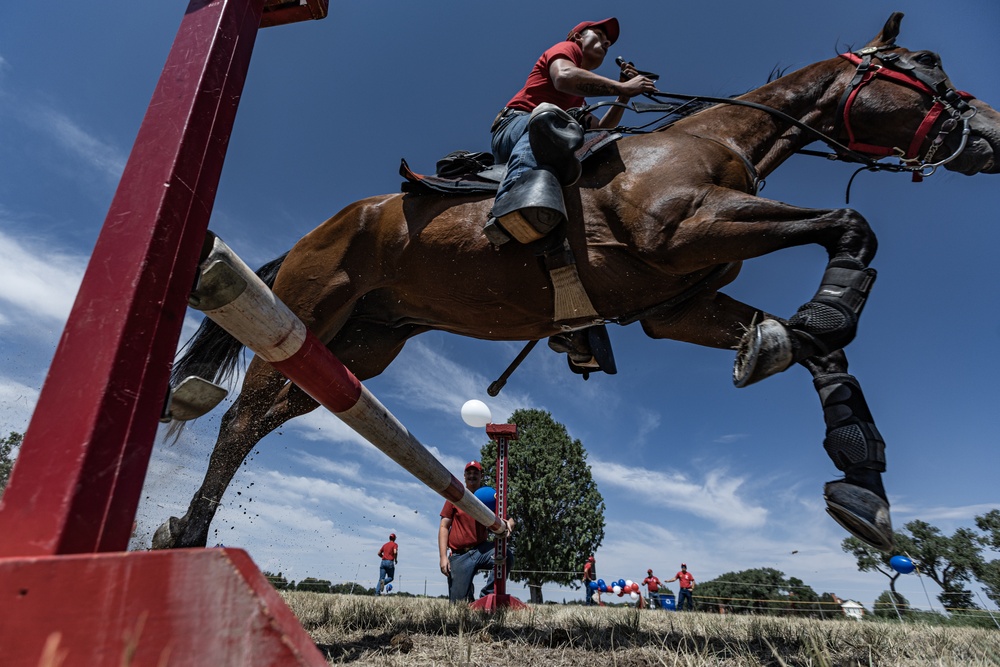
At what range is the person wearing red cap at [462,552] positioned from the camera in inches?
229

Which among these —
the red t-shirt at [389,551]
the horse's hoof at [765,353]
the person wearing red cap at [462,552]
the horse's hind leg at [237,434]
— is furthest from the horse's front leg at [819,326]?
the red t-shirt at [389,551]

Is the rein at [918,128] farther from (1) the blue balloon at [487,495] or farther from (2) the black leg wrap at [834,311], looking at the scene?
(1) the blue balloon at [487,495]

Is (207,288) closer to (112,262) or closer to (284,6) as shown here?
(112,262)

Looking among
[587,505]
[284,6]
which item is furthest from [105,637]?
[587,505]

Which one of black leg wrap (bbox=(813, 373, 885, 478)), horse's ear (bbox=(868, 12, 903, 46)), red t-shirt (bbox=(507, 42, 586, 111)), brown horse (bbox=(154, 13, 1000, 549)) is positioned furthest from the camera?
red t-shirt (bbox=(507, 42, 586, 111))

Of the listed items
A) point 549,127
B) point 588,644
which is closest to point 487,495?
point 588,644

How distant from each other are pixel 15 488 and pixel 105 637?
0.36m

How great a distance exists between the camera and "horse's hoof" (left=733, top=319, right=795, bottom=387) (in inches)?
87.4

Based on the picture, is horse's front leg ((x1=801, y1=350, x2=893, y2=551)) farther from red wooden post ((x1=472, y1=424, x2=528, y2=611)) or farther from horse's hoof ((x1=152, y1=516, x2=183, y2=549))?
red wooden post ((x1=472, y1=424, x2=528, y2=611))

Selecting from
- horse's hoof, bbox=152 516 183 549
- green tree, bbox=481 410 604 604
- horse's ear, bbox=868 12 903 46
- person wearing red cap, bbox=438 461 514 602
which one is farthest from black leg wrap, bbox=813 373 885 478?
green tree, bbox=481 410 604 604

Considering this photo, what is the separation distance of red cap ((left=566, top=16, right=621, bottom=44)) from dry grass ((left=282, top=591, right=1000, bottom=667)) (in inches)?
139

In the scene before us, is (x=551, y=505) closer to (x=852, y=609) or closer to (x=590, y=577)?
(x=590, y=577)

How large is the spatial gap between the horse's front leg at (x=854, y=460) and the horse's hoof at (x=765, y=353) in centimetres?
34

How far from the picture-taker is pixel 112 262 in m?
1.04
